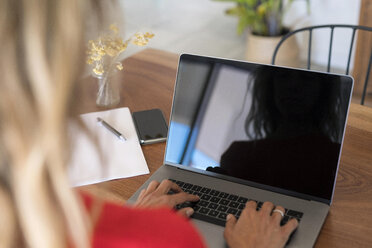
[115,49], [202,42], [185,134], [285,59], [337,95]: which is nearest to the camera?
[337,95]

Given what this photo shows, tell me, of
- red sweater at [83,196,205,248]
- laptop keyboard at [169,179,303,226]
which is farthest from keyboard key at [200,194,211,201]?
red sweater at [83,196,205,248]

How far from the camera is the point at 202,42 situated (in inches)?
155

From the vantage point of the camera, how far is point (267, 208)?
1.01m

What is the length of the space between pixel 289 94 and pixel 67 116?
2.11 feet

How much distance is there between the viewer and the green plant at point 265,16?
10.9 ft

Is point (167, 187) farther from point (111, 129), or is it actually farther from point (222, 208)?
point (111, 129)

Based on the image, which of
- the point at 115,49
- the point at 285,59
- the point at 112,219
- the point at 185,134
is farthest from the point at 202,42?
the point at 112,219

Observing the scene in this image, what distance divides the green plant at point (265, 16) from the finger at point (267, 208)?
8.20ft

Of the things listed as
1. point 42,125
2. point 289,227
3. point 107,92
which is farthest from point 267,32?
point 42,125

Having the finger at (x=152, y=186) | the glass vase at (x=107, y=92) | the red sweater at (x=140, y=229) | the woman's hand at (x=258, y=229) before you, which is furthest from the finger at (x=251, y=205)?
the glass vase at (x=107, y=92)

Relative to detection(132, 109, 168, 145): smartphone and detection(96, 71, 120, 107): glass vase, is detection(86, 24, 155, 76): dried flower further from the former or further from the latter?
detection(132, 109, 168, 145): smartphone

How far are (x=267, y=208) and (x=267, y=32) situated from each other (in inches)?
101

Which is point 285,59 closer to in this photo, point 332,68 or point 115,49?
point 332,68

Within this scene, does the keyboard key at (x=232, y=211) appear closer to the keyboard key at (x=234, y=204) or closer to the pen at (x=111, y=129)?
the keyboard key at (x=234, y=204)
